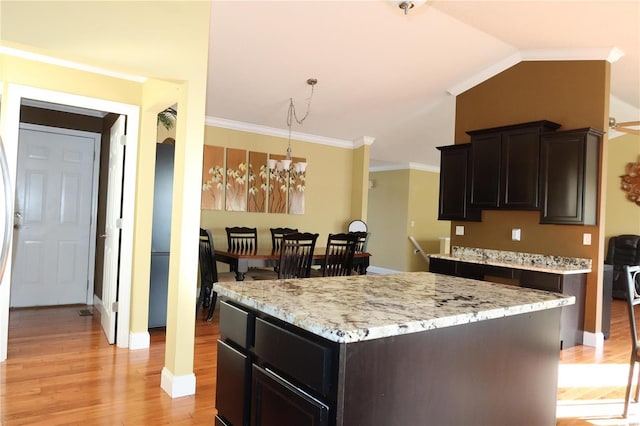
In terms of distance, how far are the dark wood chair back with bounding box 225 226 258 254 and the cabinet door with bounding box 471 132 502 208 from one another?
2.73 m

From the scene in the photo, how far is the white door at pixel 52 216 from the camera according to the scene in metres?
4.75

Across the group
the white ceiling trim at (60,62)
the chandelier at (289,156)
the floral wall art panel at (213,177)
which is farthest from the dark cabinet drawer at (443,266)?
the white ceiling trim at (60,62)

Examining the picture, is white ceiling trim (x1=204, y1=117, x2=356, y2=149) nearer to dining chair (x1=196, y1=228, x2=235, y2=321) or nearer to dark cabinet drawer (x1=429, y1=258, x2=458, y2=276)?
dining chair (x1=196, y1=228, x2=235, y2=321)

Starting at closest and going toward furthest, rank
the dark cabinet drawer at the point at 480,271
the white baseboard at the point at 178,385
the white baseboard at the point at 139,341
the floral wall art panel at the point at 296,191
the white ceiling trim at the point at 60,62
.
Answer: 1. the white baseboard at the point at 178,385
2. the white ceiling trim at the point at 60,62
3. the white baseboard at the point at 139,341
4. the dark cabinet drawer at the point at 480,271
5. the floral wall art panel at the point at 296,191

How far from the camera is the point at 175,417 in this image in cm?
242

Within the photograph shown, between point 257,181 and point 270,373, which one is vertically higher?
point 257,181

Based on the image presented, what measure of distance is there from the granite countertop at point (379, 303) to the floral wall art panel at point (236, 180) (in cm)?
406

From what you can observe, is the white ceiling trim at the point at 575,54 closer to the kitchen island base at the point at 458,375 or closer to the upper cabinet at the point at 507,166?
the upper cabinet at the point at 507,166

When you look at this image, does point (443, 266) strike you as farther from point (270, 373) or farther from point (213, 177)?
point (270, 373)

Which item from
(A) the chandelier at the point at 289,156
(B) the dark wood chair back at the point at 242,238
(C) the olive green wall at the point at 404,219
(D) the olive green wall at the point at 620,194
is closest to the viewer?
(A) the chandelier at the point at 289,156

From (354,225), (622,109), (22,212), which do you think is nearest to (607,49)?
(622,109)

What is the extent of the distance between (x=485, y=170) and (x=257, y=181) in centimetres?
308

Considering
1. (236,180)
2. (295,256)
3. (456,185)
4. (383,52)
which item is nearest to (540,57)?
(456,185)

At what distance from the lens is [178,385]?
271 centimetres
